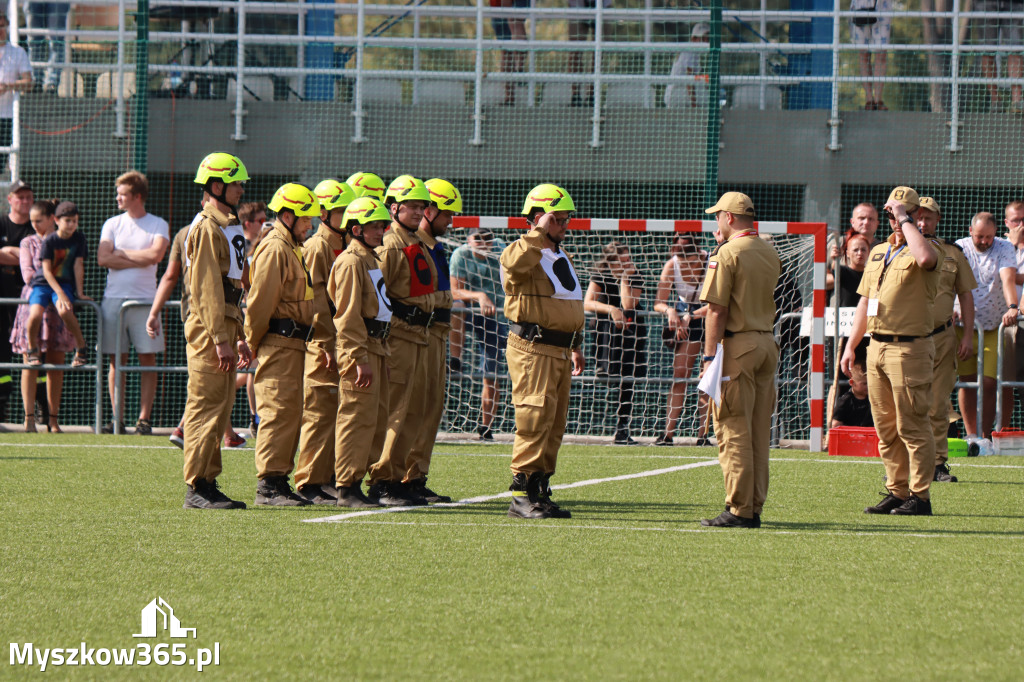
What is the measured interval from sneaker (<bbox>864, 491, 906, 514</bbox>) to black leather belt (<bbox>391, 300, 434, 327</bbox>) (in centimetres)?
307

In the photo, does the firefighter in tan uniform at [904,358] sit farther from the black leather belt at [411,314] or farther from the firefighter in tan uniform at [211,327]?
the firefighter in tan uniform at [211,327]

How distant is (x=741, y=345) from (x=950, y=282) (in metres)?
2.91

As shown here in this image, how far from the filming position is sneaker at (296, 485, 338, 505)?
8.90m

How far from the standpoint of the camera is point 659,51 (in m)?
17.4

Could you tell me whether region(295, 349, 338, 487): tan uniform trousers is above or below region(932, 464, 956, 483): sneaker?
above

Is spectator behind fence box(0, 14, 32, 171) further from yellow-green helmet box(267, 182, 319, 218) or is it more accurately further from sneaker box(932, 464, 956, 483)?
sneaker box(932, 464, 956, 483)

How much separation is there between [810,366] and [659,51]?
5.44 metres

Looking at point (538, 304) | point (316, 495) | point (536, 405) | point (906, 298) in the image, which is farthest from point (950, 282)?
point (316, 495)

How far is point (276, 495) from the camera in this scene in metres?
8.77

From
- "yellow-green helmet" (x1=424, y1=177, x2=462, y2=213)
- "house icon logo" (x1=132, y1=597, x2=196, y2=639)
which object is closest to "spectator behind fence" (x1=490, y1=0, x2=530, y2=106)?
"yellow-green helmet" (x1=424, y1=177, x2=462, y2=213)

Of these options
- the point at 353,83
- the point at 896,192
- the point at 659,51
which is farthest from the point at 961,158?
the point at 896,192

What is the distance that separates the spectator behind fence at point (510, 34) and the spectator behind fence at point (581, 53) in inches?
25.3

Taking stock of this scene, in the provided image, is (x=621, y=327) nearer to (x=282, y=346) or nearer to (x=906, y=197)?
(x=906, y=197)

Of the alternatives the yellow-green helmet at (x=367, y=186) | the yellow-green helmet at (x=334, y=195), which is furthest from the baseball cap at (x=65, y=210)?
the yellow-green helmet at (x=334, y=195)
